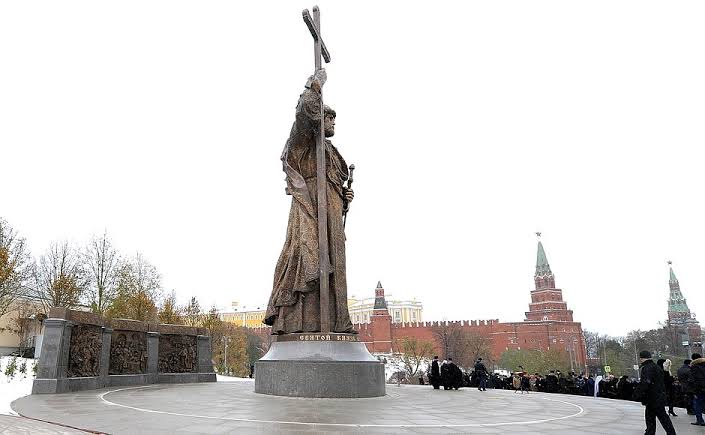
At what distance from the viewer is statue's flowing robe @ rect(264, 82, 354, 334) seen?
11.6 m

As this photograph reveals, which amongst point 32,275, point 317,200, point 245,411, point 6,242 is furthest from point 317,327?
point 32,275

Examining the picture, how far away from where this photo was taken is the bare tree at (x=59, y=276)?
33.1 metres

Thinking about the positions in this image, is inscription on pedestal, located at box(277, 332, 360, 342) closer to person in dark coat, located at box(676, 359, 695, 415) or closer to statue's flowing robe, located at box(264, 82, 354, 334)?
statue's flowing robe, located at box(264, 82, 354, 334)

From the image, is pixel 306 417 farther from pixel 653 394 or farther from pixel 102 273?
pixel 102 273

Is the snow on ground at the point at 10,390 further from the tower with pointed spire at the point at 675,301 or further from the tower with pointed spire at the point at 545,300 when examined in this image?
the tower with pointed spire at the point at 675,301

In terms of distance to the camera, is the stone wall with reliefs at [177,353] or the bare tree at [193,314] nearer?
the stone wall with reliefs at [177,353]

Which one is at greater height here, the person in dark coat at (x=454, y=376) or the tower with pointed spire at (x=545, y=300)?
the tower with pointed spire at (x=545, y=300)

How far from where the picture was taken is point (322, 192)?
1184cm

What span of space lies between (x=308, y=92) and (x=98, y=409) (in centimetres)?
809

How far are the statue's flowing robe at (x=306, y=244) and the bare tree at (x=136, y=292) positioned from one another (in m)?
25.2

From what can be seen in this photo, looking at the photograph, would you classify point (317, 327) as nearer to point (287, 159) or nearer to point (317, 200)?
point (317, 200)

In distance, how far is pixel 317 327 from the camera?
11461 millimetres

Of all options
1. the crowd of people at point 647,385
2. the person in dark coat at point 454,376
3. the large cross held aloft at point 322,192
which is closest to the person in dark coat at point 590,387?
the crowd of people at point 647,385

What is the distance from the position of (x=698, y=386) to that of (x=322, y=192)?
860 centimetres
